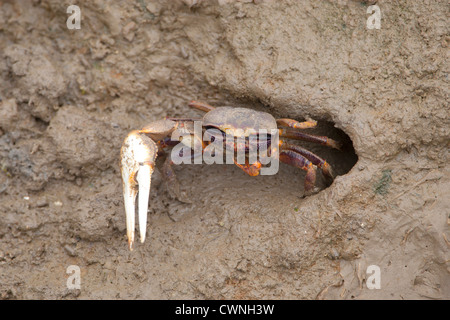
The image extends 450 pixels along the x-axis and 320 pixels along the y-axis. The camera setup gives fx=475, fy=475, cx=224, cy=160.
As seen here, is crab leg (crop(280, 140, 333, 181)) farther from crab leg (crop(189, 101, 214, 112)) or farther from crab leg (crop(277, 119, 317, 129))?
crab leg (crop(189, 101, 214, 112))

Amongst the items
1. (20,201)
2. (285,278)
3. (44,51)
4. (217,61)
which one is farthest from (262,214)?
(44,51)

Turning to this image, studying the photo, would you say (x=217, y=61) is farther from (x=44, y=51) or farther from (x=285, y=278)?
(x=285, y=278)

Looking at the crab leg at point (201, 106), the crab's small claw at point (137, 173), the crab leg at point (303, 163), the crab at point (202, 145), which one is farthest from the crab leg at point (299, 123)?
the crab's small claw at point (137, 173)

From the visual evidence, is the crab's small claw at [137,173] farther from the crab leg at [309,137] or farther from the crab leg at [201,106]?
the crab leg at [309,137]

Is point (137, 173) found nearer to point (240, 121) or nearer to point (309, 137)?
point (240, 121)

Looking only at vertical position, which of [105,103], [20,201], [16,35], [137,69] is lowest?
[20,201]

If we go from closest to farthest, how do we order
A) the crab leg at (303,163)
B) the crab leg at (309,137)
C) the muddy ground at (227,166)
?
1. the muddy ground at (227,166)
2. the crab leg at (303,163)
3. the crab leg at (309,137)
